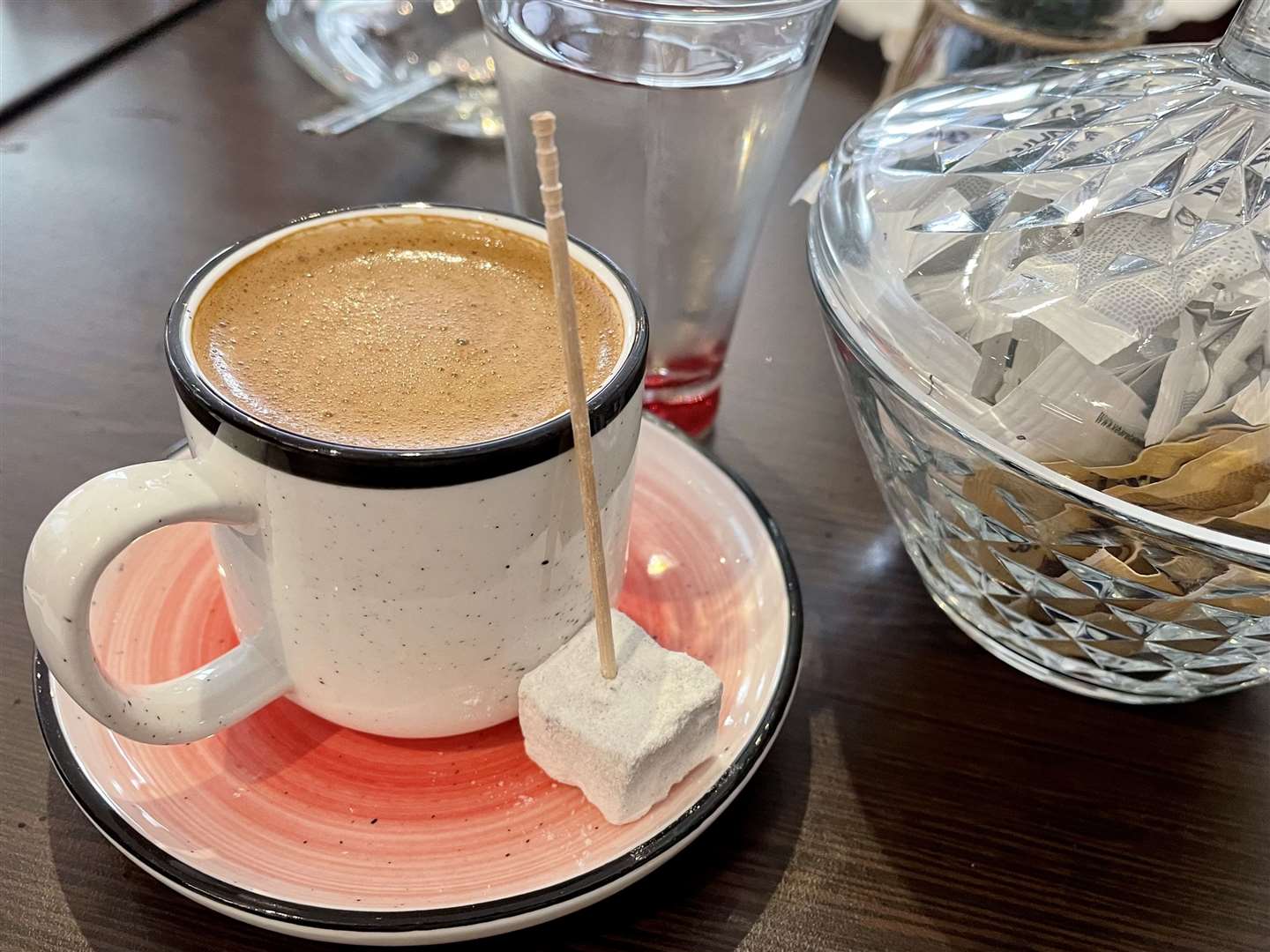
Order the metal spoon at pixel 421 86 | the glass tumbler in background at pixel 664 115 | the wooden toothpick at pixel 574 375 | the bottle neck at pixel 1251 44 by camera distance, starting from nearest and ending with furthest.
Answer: the wooden toothpick at pixel 574 375, the bottle neck at pixel 1251 44, the glass tumbler in background at pixel 664 115, the metal spoon at pixel 421 86

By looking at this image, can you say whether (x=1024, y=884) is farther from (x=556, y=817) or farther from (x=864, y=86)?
(x=864, y=86)

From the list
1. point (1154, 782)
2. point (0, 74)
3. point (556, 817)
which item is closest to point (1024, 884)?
point (1154, 782)

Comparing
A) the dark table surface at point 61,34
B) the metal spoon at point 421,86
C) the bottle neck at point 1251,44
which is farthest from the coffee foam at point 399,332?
the dark table surface at point 61,34

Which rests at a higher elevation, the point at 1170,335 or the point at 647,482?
the point at 1170,335

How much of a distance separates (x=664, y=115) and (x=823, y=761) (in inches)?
15.7

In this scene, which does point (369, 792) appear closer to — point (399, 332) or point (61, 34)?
point (399, 332)

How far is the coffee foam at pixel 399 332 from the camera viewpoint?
424 millimetres

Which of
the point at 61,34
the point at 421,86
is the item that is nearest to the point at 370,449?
the point at 421,86

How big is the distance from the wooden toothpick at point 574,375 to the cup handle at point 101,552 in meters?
0.13

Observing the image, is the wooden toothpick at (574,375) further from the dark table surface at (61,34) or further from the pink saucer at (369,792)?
the dark table surface at (61,34)

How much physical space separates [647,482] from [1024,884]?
1.01 feet

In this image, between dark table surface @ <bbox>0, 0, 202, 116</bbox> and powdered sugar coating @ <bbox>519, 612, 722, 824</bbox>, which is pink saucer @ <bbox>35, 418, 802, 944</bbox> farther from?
dark table surface @ <bbox>0, 0, 202, 116</bbox>

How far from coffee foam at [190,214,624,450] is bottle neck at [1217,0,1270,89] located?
13.9 inches

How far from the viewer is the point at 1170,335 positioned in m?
0.47
